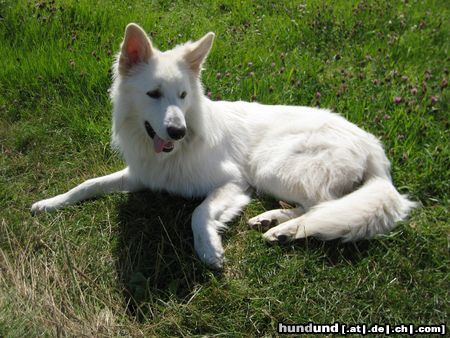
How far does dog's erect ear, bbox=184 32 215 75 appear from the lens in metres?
3.08

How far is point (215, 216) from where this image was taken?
308 centimetres

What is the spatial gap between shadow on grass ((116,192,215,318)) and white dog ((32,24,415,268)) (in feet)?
0.38

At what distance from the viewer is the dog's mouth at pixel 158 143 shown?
3.00m

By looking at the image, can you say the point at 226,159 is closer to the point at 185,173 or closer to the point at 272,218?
the point at 185,173

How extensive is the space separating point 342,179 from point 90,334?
190 cm

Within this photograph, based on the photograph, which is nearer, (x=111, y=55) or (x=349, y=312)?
(x=349, y=312)

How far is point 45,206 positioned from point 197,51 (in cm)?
159

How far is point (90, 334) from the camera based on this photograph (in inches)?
92.4

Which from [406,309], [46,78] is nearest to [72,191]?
[46,78]

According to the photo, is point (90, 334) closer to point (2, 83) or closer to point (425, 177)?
point (425, 177)

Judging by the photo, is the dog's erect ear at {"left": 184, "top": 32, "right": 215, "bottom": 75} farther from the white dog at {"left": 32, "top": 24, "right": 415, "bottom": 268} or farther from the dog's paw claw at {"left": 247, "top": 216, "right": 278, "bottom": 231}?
the dog's paw claw at {"left": 247, "top": 216, "right": 278, "bottom": 231}

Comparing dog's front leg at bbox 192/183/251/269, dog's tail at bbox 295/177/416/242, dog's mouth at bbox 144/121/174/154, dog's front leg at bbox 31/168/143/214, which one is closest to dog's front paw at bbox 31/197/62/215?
dog's front leg at bbox 31/168/143/214

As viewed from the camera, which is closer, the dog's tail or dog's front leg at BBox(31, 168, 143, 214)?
the dog's tail

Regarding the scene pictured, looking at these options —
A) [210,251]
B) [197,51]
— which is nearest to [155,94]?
[197,51]
